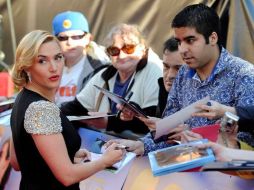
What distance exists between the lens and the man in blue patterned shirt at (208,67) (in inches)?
124

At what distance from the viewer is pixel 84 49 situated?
18.4 feet

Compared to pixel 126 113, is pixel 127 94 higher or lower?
lower

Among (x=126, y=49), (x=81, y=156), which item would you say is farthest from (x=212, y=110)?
(x=126, y=49)

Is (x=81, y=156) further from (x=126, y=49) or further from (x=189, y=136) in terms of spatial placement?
(x=126, y=49)

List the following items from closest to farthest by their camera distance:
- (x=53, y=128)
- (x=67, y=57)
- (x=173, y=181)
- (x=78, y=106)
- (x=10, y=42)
Result: 1. (x=53, y=128)
2. (x=173, y=181)
3. (x=78, y=106)
4. (x=67, y=57)
5. (x=10, y=42)

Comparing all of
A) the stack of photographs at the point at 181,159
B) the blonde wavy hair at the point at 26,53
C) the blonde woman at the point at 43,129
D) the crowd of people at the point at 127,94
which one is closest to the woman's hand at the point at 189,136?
the crowd of people at the point at 127,94

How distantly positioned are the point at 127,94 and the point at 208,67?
1.27m

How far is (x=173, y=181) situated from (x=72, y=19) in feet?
8.40

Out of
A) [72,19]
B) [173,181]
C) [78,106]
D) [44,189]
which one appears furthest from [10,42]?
[44,189]

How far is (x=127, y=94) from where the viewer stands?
4.46 m

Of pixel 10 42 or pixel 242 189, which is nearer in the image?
pixel 242 189

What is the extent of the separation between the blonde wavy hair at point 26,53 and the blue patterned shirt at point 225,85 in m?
0.99

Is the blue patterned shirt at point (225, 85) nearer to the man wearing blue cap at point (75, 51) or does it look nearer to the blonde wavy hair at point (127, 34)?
the blonde wavy hair at point (127, 34)

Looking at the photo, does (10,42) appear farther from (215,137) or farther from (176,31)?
(215,137)
